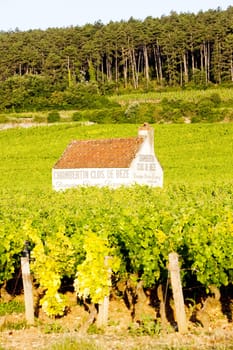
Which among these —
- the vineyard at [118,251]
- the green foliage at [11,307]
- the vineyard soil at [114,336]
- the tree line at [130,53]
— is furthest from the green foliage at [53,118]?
the vineyard soil at [114,336]

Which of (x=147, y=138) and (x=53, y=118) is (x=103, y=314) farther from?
(x=53, y=118)

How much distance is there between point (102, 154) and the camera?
49.2m

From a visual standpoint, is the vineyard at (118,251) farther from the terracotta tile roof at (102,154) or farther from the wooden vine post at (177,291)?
the terracotta tile roof at (102,154)

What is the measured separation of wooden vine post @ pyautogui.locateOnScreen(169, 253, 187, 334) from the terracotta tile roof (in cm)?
3573

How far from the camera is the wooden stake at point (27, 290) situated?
494 inches

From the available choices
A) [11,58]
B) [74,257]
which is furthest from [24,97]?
[74,257]

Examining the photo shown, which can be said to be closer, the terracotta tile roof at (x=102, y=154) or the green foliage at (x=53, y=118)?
the terracotta tile roof at (x=102, y=154)

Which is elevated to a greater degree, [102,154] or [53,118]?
[53,118]

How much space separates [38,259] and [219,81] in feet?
357

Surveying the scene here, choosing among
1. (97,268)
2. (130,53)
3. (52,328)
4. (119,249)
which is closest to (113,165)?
(119,249)

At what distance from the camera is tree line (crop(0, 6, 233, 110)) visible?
12094 centimetres

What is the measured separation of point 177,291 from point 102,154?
38.1 metres

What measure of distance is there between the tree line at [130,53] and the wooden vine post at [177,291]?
102870 mm

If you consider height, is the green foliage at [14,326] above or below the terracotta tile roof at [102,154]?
below
